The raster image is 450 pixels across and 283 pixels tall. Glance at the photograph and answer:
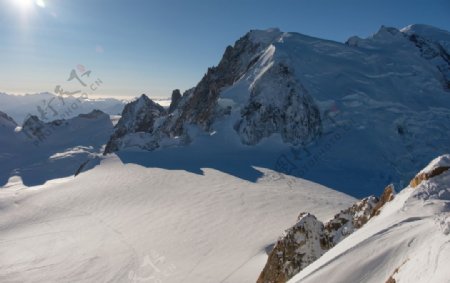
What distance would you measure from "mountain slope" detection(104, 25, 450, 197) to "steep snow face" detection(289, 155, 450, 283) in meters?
22.0

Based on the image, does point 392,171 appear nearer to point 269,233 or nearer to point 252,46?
point 269,233

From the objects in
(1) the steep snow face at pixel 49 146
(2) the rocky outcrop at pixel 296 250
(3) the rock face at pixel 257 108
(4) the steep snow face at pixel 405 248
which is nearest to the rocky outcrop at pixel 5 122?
(1) the steep snow face at pixel 49 146

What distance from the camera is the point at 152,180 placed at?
3309 cm

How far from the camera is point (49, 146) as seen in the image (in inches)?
4934

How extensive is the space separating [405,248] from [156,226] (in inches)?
722

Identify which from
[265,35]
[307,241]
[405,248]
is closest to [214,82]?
[265,35]

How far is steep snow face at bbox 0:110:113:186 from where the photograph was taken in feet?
324

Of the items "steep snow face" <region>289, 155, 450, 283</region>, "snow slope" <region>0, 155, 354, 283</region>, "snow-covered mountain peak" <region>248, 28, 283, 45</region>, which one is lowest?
"snow slope" <region>0, 155, 354, 283</region>

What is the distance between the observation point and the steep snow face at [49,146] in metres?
98.9

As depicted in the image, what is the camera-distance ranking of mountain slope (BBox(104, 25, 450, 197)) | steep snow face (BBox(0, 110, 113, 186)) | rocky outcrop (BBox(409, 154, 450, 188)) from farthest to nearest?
steep snow face (BBox(0, 110, 113, 186)) → mountain slope (BBox(104, 25, 450, 197)) → rocky outcrop (BBox(409, 154, 450, 188))

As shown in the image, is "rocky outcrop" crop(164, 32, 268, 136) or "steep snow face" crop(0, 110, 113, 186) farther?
"steep snow face" crop(0, 110, 113, 186)

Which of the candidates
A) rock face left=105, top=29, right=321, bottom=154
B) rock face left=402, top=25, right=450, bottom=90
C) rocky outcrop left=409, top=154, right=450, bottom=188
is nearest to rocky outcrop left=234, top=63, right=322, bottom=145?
rock face left=105, top=29, right=321, bottom=154

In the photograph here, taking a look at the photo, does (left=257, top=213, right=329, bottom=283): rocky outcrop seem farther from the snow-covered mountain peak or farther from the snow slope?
the snow-covered mountain peak

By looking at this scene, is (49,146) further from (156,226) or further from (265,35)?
(156,226)
